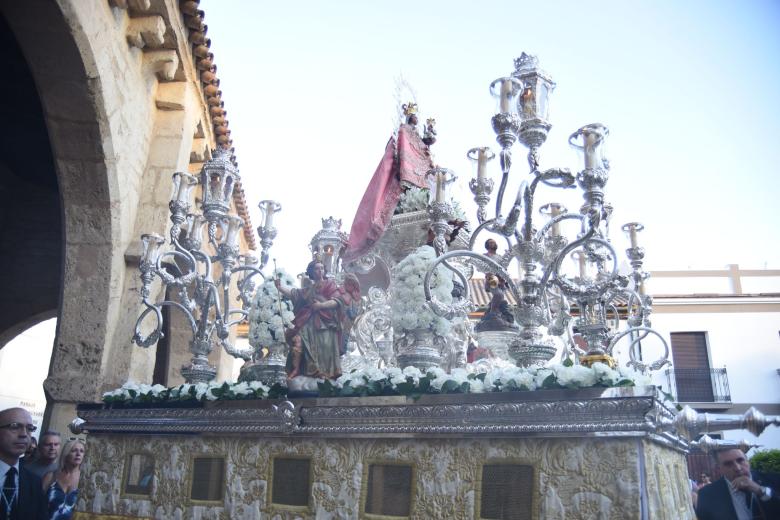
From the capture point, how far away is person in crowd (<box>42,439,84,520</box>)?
448 centimetres

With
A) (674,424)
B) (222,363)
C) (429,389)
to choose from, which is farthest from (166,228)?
(674,424)

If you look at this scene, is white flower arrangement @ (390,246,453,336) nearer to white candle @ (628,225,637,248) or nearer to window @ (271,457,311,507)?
window @ (271,457,311,507)

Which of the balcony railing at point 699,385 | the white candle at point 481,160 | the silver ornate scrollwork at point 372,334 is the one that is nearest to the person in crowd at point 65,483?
the silver ornate scrollwork at point 372,334

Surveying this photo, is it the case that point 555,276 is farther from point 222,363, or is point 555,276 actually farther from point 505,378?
point 222,363

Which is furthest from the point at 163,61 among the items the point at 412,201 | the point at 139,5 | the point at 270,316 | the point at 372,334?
the point at 372,334

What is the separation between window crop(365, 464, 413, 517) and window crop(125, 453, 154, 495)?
6.32ft

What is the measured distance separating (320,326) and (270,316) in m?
1.02

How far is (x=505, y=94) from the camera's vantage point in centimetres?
427

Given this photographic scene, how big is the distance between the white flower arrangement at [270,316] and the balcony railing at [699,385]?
13.2 metres

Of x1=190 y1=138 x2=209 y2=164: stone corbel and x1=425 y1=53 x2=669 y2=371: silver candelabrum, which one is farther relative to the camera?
x1=190 y1=138 x2=209 y2=164: stone corbel

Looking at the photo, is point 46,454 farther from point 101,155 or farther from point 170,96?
point 170,96

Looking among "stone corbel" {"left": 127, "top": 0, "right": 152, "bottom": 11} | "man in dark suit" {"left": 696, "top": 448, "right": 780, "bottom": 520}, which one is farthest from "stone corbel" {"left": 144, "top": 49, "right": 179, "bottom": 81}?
"man in dark suit" {"left": 696, "top": 448, "right": 780, "bottom": 520}

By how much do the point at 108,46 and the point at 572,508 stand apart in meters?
6.48

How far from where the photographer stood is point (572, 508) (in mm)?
3082
